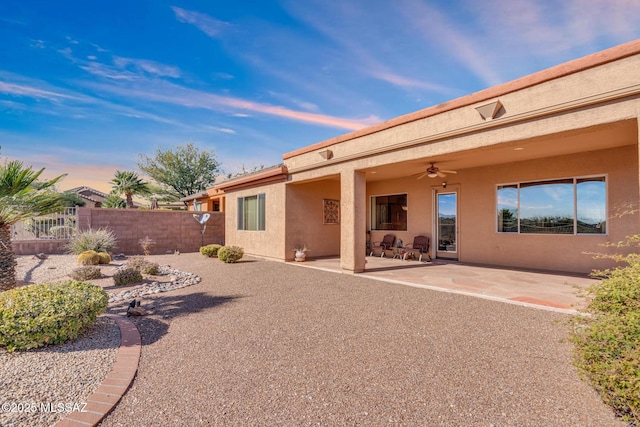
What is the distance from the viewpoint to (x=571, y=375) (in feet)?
10.2

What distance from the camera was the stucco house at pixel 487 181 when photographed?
508cm

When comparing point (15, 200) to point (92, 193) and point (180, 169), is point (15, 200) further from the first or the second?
point (180, 169)

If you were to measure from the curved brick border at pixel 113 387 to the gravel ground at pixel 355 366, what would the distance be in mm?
88

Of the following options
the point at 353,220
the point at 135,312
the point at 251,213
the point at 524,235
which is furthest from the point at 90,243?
the point at 524,235

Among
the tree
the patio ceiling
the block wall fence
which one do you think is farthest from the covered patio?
the tree

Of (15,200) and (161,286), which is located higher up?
(15,200)

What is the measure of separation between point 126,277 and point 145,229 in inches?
345

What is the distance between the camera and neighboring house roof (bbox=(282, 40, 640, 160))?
180 inches

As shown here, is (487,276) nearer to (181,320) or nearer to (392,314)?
(392,314)

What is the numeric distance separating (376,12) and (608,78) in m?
6.73

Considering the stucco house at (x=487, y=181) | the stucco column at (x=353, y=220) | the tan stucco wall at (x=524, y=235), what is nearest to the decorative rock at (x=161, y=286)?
the stucco house at (x=487, y=181)

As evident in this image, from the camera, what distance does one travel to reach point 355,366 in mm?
3279

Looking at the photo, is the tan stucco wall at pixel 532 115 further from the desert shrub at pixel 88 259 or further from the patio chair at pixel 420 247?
the desert shrub at pixel 88 259

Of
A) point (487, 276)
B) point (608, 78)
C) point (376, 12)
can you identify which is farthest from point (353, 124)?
point (608, 78)
